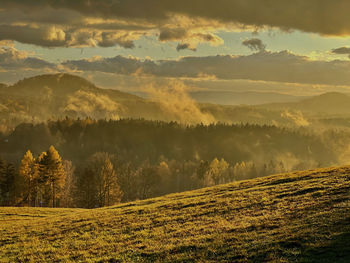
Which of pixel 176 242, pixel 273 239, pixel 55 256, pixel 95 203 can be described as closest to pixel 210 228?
pixel 176 242

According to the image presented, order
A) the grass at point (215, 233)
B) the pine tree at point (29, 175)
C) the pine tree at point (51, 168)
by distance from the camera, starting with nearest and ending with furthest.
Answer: the grass at point (215, 233) → the pine tree at point (51, 168) → the pine tree at point (29, 175)

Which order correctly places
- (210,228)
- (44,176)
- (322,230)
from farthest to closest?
(44,176)
(210,228)
(322,230)

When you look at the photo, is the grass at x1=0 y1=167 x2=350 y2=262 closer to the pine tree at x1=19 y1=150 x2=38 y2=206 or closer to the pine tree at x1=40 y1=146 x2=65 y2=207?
the pine tree at x1=40 y1=146 x2=65 y2=207

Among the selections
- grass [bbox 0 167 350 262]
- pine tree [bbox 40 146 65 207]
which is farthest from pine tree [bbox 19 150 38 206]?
grass [bbox 0 167 350 262]

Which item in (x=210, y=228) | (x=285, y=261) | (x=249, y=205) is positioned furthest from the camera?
(x=249, y=205)

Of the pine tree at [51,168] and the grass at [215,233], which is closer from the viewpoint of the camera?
the grass at [215,233]

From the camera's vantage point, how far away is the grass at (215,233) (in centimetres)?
2247

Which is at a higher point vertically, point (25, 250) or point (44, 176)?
point (44, 176)

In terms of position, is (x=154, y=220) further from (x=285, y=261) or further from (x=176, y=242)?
(x=285, y=261)

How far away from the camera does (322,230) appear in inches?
944

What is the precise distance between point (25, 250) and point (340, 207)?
27.7m

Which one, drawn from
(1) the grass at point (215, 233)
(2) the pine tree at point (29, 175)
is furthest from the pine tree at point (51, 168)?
(1) the grass at point (215, 233)

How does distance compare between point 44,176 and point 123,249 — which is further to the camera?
point 44,176

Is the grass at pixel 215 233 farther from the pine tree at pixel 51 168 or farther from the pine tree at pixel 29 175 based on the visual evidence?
the pine tree at pixel 29 175
